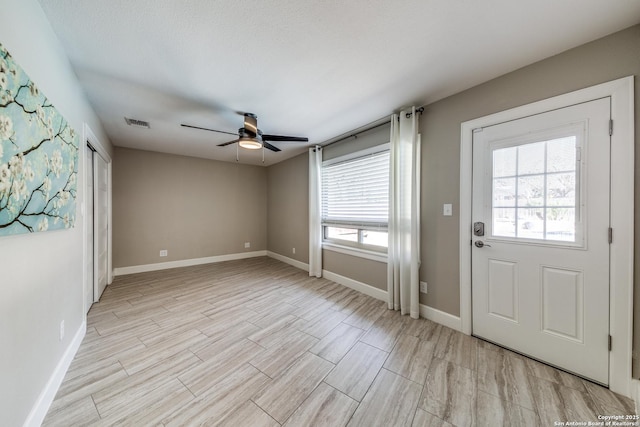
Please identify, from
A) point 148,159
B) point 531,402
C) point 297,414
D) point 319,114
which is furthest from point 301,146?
point 531,402

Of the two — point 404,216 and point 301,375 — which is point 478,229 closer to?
point 404,216

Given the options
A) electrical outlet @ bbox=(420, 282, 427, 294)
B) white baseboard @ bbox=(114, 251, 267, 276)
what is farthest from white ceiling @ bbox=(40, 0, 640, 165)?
white baseboard @ bbox=(114, 251, 267, 276)

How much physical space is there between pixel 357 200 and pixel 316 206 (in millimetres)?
850

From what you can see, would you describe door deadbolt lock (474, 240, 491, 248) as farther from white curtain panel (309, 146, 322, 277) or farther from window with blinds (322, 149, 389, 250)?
white curtain panel (309, 146, 322, 277)

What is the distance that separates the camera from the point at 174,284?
368 cm

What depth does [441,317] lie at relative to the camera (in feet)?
7.85

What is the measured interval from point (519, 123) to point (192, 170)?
5497 millimetres

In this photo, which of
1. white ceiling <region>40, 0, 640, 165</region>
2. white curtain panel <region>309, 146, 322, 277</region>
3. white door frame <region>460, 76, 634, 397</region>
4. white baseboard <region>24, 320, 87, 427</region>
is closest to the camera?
white baseboard <region>24, 320, 87, 427</region>

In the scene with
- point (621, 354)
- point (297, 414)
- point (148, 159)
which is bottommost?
point (297, 414)

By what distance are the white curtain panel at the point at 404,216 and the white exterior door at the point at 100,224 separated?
12.7 feet

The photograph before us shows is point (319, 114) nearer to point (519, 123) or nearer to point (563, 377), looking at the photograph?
point (519, 123)

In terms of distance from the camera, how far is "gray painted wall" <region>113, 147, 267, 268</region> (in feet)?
13.9

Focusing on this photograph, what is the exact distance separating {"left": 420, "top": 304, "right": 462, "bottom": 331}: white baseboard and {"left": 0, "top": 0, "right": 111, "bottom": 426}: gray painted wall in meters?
3.07

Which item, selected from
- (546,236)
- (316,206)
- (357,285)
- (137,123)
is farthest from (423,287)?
(137,123)
